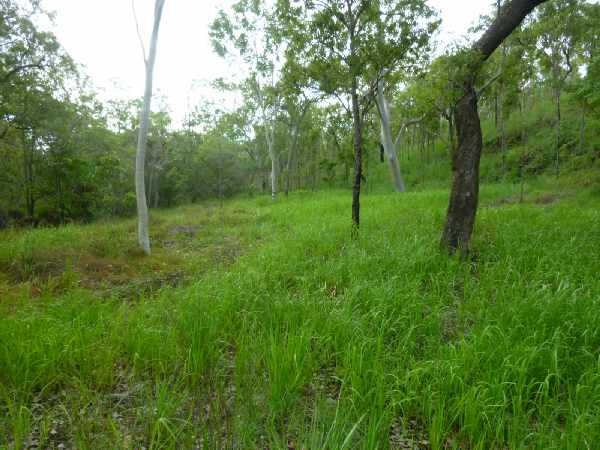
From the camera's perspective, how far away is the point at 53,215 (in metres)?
15.8

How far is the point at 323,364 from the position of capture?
2.54 metres

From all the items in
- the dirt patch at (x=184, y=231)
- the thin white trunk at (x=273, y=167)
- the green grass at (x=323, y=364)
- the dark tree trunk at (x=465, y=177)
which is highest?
the thin white trunk at (x=273, y=167)

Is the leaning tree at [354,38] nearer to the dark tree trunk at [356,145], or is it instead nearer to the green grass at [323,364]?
the dark tree trunk at [356,145]

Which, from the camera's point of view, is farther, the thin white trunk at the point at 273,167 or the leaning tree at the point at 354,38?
the thin white trunk at the point at 273,167

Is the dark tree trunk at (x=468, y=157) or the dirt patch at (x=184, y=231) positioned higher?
the dark tree trunk at (x=468, y=157)

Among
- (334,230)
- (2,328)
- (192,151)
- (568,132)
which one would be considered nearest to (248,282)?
(2,328)

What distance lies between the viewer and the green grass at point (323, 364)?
1799 mm

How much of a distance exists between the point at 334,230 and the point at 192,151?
2660 centimetres

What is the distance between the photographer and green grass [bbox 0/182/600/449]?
180cm

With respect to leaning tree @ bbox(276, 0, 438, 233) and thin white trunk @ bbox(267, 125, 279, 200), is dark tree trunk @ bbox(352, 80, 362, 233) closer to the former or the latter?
leaning tree @ bbox(276, 0, 438, 233)

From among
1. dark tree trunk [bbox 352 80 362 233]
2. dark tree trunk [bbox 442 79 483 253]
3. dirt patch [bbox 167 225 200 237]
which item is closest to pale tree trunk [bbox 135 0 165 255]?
dirt patch [bbox 167 225 200 237]

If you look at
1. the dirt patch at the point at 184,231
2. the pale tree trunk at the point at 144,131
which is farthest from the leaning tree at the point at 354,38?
the dirt patch at the point at 184,231

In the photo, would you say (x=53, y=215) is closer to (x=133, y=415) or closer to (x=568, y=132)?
(x=133, y=415)

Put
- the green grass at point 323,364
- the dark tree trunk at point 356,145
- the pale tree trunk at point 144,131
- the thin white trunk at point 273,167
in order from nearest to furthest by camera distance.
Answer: the green grass at point 323,364
the dark tree trunk at point 356,145
the pale tree trunk at point 144,131
the thin white trunk at point 273,167
